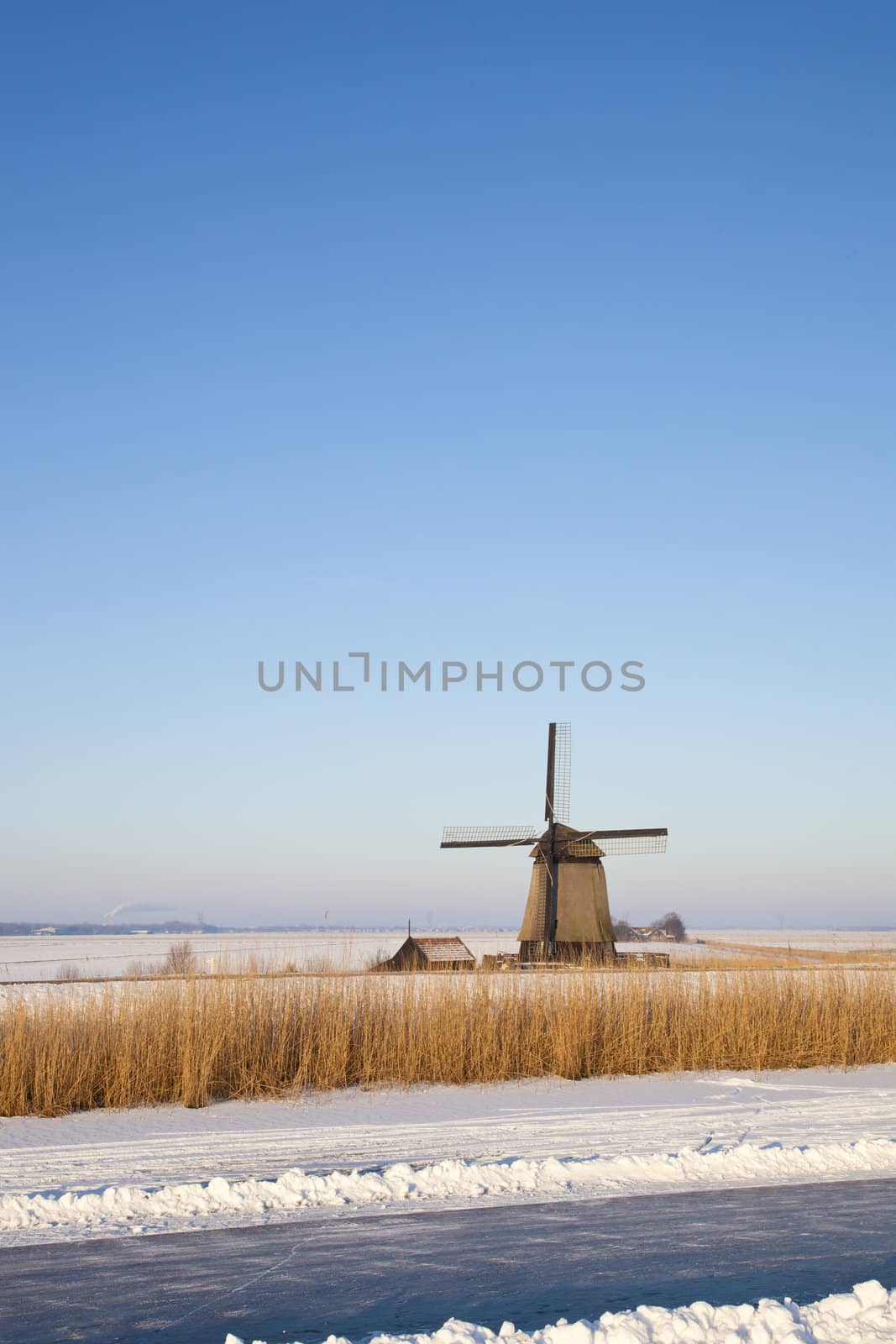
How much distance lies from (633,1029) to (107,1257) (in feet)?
28.1

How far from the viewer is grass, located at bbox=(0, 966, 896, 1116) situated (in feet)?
36.0

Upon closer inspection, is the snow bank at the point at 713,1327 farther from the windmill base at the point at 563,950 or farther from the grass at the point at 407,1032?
the windmill base at the point at 563,950

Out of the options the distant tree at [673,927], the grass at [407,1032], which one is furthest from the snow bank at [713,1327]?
the distant tree at [673,927]

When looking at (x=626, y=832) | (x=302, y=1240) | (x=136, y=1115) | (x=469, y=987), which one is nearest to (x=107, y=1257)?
(x=302, y=1240)

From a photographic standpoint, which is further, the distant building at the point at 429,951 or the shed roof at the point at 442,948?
the shed roof at the point at 442,948

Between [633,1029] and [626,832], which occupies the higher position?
[626,832]

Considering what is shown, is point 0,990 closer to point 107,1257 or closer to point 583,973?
point 583,973

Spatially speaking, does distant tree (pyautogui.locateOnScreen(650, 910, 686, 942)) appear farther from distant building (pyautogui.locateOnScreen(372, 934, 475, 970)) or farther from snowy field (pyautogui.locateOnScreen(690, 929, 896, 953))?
distant building (pyautogui.locateOnScreen(372, 934, 475, 970))

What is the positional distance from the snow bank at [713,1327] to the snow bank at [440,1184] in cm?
239

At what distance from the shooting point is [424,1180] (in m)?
7.10

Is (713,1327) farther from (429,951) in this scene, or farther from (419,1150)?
(429,951)

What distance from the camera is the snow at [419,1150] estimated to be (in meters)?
6.63

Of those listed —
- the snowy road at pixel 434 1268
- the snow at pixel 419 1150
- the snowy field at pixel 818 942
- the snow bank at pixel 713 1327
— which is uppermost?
the snow bank at pixel 713 1327

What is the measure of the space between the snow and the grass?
0.35 metres
